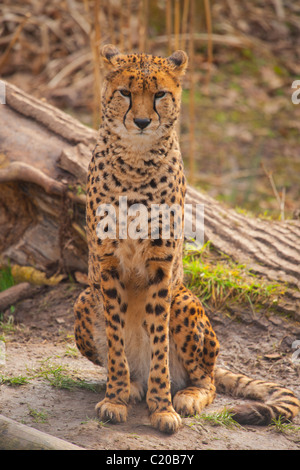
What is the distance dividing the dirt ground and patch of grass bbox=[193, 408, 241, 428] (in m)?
0.02

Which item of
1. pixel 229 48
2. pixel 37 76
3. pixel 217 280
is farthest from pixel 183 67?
pixel 229 48

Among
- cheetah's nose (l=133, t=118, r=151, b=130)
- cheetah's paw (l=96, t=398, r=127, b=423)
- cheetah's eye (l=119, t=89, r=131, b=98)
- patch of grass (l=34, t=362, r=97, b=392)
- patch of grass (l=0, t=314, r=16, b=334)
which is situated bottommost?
patch of grass (l=0, t=314, r=16, b=334)

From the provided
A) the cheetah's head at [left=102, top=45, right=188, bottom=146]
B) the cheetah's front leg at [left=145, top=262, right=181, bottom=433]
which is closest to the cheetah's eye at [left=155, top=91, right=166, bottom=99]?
the cheetah's head at [left=102, top=45, right=188, bottom=146]

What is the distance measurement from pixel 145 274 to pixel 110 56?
1.23 meters

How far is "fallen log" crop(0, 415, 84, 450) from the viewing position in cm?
248

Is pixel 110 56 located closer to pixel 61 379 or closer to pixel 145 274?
pixel 145 274

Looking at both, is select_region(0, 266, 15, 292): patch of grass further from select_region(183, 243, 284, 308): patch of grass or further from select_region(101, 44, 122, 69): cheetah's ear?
select_region(101, 44, 122, 69): cheetah's ear

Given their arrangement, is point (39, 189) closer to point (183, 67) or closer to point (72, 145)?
point (72, 145)

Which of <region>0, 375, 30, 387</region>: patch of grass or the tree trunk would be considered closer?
<region>0, 375, 30, 387</region>: patch of grass

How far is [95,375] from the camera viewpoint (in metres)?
3.98

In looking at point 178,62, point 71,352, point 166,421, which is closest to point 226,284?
point 71,352

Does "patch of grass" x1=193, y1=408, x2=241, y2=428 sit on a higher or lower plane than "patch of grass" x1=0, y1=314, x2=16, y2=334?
higher

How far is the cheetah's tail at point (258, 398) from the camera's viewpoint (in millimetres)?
3392

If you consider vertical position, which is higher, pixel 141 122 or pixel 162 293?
pixel 141 122
